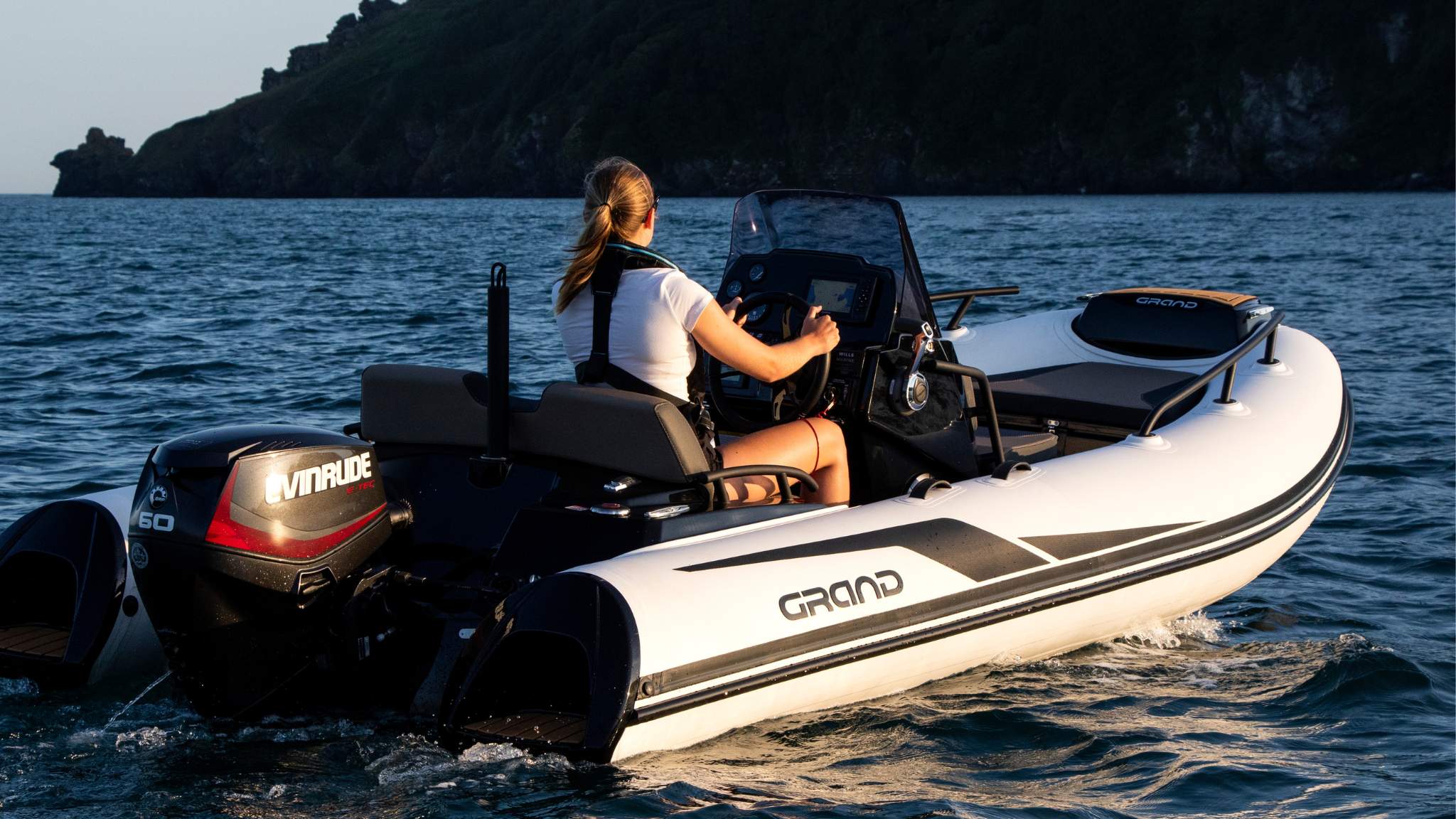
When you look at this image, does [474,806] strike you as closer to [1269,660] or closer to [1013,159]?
[1269,660]

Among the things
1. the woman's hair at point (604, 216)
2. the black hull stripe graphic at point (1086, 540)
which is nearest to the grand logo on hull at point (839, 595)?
the black hull stripe graphic at point (1086, 540)

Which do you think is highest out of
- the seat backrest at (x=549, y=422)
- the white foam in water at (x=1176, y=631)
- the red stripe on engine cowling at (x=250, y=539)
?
the seat backrest at (x=549, y=422)

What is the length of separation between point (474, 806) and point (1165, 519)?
289 centimetres

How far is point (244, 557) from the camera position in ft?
12.6

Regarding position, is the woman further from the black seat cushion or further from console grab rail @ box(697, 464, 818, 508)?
the black seat cushion

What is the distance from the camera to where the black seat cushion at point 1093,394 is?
21.8 ft

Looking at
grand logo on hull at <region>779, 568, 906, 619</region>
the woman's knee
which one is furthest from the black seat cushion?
grand logo on hull at <region>779, 568, 906, 619</region>

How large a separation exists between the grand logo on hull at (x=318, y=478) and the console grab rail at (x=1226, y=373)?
3135mm

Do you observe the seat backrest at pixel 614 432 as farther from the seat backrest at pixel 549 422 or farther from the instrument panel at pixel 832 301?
the instrument panel at pixel 832 301

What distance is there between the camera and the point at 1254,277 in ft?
73.7

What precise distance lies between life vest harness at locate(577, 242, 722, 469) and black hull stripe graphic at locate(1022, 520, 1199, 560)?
1.19 m

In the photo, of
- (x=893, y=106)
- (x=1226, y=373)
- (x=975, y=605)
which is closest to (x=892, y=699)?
(x=975, y=605)

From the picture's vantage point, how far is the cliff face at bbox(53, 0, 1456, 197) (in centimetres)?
9200

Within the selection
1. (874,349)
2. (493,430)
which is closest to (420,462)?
(493,430)
